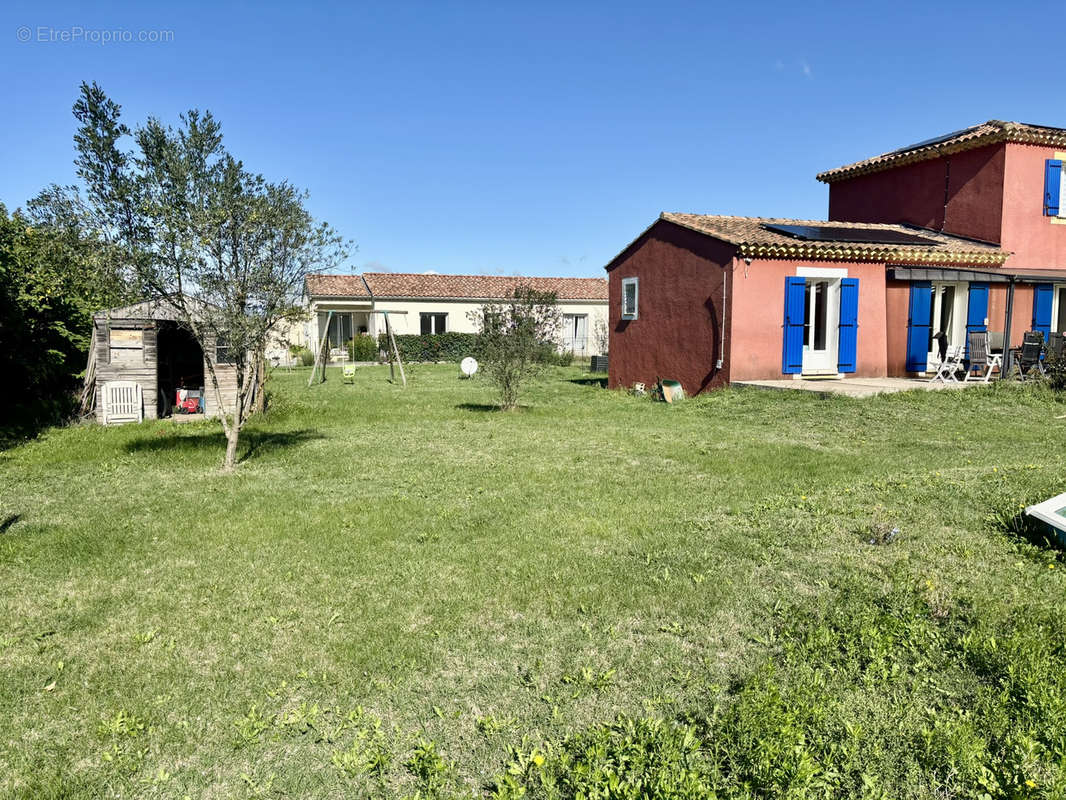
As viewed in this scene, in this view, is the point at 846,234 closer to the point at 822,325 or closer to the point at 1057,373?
the point at 822,325

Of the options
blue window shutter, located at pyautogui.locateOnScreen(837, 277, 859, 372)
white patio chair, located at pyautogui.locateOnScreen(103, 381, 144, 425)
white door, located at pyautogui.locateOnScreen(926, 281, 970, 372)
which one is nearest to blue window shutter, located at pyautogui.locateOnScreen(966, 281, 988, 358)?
white door, located at pyautogui.locateOnScreen(926, 281, 970, 372)

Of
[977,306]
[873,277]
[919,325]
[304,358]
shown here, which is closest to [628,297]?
[873,277]

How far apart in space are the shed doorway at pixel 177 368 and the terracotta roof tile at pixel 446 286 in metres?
18.1

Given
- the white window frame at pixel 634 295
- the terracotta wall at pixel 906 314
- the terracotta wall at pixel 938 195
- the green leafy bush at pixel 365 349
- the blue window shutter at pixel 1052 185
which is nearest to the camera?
the terracotta wall at pixel 906 314

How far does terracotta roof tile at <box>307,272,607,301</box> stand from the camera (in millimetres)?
33781

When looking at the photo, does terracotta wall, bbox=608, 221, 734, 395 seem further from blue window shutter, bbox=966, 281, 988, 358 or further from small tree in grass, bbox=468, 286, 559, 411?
blue window shutter, bbox=966, 281, 988, 358

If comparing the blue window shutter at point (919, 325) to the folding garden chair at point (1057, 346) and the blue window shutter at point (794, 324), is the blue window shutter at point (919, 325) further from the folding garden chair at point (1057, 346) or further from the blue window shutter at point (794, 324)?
the blue window shutter at point (794, 324)

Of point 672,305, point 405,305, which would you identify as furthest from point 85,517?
point 405,305

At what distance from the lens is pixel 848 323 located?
593 inches

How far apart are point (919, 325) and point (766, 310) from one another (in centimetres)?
358

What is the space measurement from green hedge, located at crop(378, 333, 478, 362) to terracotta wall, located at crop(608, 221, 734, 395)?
1286 cm

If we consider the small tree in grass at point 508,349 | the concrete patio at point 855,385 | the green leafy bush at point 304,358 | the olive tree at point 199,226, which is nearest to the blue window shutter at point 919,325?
the concrete patio at point 855,385

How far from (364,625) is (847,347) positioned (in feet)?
45.4

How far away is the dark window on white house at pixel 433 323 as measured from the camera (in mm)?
34438
